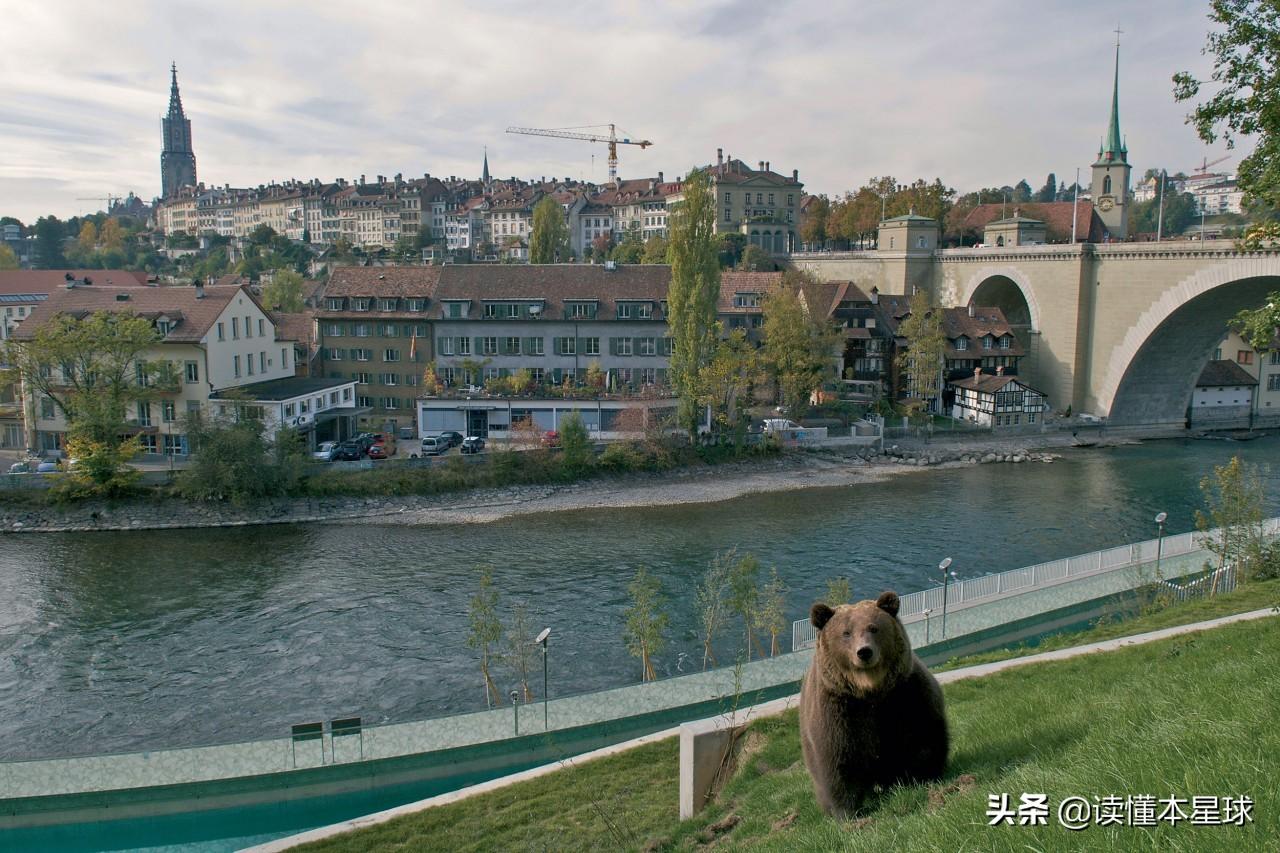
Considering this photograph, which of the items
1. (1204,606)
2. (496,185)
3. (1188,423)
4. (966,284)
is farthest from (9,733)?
(496,185)

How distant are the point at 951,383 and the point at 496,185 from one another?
7430cm

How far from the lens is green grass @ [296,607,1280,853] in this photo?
4996 millimetres

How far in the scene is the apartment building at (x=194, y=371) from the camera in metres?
31.9

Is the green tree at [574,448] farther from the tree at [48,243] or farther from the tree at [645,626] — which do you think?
the tree at [48,243]

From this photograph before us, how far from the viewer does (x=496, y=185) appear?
106 metres

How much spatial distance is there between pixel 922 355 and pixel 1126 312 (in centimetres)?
930

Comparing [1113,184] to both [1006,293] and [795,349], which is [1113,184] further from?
[795,349]

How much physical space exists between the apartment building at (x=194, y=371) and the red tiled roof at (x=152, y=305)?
0.12 ft

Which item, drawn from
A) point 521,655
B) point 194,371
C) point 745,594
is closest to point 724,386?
point 194,371

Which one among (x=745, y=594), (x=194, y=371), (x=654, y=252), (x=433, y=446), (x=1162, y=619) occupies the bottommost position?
(x=745, y=594)

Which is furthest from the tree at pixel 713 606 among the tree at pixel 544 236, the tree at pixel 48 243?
the tree at pixel 48 243

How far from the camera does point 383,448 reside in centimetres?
3297

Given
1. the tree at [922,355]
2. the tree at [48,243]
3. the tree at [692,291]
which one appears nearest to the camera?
the tree at [692,291]

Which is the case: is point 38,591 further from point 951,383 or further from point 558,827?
point 951,383
